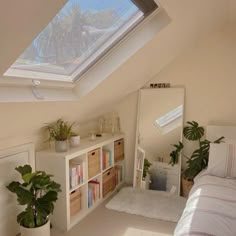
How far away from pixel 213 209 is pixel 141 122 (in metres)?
1.92

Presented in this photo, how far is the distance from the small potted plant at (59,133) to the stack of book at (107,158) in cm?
68

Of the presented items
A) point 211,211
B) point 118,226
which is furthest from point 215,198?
point 118,226

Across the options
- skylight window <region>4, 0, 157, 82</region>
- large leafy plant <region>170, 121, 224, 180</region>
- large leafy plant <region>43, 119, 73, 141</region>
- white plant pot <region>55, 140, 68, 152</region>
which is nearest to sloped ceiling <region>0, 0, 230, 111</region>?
skylight window <region>4, 0, 157, 82</region>

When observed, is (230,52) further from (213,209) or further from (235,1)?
(213,209)

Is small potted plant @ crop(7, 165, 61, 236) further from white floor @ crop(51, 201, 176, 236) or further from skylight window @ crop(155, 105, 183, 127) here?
skylight window @ crop(155, 105, 183, 127)

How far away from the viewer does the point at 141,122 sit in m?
3.70

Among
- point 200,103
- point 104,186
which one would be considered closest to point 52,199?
point 104,186

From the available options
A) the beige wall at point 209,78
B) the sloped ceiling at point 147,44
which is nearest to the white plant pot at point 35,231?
the sloped ceiling at point 147,44

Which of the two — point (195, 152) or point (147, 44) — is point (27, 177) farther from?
point (195, 152)

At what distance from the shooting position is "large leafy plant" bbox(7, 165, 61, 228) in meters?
2.16

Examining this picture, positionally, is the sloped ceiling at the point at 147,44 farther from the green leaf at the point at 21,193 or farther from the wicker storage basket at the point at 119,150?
the green leaf at the point at 21,193

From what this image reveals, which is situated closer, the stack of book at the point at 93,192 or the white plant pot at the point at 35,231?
the white plant pot at the point at 35,231

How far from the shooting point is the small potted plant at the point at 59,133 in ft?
8.83

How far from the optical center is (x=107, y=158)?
11.2 feet
